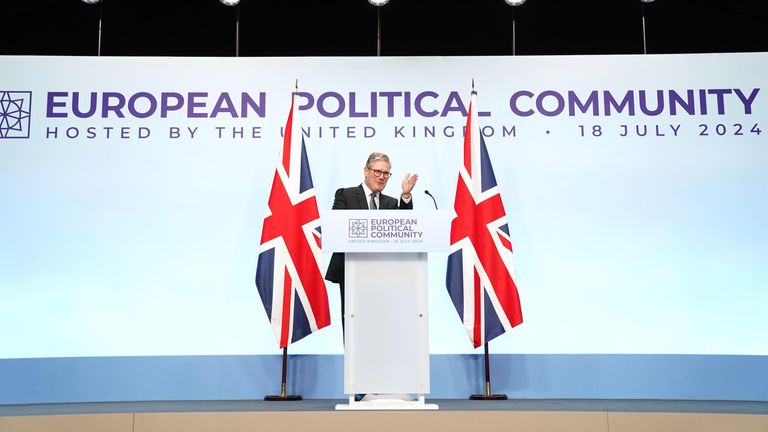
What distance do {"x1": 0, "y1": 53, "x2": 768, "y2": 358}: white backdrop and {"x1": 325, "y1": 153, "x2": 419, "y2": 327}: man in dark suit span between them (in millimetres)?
291

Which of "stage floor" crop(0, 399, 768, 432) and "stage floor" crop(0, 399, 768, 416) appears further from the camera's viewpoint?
"stage floor" crop(0, 399, 768, 416)

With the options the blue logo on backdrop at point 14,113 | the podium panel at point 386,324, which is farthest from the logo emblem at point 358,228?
the blue logo on backdrop at point 14,113

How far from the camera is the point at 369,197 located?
4914 mm

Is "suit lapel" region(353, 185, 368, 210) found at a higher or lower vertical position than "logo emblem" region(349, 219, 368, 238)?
higher

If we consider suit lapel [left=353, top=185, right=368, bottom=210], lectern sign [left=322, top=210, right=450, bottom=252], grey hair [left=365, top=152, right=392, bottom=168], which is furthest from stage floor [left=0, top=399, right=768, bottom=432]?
grey hair [left=365, top=152, right=392, bottom=168]

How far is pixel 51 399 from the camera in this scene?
5.09 metres

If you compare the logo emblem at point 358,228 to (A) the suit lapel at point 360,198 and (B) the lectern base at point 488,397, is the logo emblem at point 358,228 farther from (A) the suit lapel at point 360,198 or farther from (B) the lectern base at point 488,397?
(B) the lectern base at point 488,397

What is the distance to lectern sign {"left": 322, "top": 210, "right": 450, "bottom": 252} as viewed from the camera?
11.7 ft

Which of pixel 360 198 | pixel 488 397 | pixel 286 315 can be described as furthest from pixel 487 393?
pixel 360 198

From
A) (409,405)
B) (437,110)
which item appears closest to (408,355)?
(409,405)

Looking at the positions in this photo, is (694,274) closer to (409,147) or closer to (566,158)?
(566,158)

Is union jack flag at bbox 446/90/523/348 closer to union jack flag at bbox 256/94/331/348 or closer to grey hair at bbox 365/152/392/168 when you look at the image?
grey hair at bbox 365/152/392/168

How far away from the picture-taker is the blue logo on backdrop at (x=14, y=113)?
5410 mm

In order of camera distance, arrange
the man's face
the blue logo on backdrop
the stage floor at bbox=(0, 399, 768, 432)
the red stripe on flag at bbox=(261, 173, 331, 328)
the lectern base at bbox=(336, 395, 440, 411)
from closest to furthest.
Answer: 1. the stage floor at bbox=(0, 399, 768, 432)
2. the lectern base at bbox=(336, 395, 440, 411)
3. the man's face
4. the red stripe on flag at bbox=(261, 173, 331, 328)
5. the blue logo on backdrop
